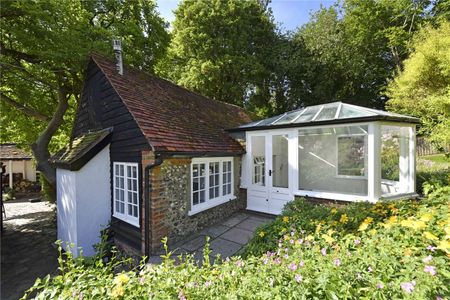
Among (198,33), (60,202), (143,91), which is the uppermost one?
(198,33)

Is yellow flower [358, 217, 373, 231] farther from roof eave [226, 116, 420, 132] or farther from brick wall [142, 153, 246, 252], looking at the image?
brick wall [142, 153, 246, 252]

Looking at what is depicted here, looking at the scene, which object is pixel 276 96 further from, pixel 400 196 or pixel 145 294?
pixel 145 294

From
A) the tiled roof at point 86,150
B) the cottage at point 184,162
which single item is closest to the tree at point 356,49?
the cottage at point 184,162

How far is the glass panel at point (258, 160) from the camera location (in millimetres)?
7965

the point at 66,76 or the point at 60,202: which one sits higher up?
the point at 66,76

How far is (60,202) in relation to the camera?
6.64 m

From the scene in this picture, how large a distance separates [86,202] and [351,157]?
29.0 ft

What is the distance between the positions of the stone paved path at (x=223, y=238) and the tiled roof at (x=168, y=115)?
7.00ft

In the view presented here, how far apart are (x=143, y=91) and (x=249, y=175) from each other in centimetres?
435

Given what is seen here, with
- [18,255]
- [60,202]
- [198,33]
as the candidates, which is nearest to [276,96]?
[198,33]

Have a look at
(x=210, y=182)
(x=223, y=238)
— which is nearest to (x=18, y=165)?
(x=210, y=182)

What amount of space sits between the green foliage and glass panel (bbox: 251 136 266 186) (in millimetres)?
6557

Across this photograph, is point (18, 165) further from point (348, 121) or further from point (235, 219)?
point (348, 121)

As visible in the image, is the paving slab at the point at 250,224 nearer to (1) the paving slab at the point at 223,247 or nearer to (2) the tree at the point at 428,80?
(1) the paving slab at the point at 223,247
